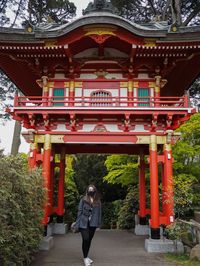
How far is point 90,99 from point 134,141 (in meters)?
2.46

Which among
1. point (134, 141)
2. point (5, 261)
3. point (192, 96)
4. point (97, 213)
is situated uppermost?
point (192, 96)

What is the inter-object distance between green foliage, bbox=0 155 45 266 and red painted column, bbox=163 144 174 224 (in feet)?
13.9

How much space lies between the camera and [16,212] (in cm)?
640

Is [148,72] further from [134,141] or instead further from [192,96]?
[192,96]

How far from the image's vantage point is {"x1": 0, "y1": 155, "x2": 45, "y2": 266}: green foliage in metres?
6.00

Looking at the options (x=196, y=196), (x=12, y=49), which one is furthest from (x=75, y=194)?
(x=12, y=49)

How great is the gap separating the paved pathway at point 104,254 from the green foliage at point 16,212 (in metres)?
0.98

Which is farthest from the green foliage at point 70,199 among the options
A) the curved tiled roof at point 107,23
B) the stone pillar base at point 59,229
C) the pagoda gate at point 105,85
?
the curved tiled roof at point 107,23

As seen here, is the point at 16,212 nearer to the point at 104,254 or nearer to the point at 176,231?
the point at 104,254

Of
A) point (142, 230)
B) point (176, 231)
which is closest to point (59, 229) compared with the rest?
point (142, 230)

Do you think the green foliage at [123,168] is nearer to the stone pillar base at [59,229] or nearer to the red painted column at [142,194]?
the red painted column at [142,194]

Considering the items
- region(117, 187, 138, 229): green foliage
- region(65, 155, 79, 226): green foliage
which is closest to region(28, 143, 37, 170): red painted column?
region(117, 187, 138, 229): green foliage

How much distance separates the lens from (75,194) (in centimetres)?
2211

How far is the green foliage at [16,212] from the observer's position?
6.00m
